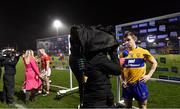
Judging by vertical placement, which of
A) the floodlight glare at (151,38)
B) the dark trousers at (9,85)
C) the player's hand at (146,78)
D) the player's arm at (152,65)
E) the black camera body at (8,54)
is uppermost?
the floodlight glare at (151,38)

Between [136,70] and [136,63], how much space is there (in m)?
0.14

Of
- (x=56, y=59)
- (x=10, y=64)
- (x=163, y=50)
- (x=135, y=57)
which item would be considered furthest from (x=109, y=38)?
(x=56, y=59)

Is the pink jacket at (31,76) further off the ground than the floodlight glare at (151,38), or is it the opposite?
the floodlight glare at (151,38)

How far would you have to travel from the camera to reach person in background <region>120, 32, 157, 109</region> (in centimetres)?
508

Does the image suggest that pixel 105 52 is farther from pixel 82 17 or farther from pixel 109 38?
pixel 82 17

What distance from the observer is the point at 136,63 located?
204 inches

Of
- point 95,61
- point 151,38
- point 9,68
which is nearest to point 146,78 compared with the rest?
point 95,61

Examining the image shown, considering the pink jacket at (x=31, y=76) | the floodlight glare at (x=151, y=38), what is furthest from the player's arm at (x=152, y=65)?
the pink jacket at (x=31, y=76)

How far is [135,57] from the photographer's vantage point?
5.17 m

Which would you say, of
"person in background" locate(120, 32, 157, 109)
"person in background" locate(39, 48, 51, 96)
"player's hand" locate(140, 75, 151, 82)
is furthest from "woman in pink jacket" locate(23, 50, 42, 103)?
"player's hand" locate(140, 75, 151, 82)

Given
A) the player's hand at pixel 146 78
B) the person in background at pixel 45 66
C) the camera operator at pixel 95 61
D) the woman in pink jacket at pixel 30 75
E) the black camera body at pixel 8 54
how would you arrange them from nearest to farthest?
the camera operator at pixel 95 61 → the player's hand at pixel 146 78 → the black camera body at pixel 8 54 → the woman in pink jacket at pixel 30 75 → the person in background at pixel 45 66

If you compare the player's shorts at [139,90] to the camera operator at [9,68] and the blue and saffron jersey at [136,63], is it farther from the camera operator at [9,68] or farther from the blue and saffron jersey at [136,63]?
the camera operator at [9,68]

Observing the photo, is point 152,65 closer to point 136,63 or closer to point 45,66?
point 136,63

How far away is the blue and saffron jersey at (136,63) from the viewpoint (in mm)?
5116
